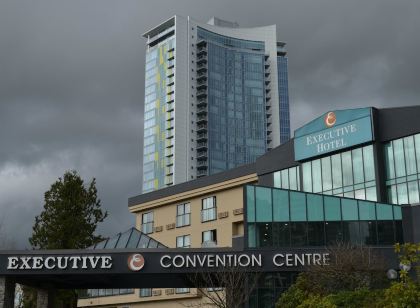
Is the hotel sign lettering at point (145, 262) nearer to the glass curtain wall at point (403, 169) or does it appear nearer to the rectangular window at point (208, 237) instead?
the glass curtain wall at point (403, 169)

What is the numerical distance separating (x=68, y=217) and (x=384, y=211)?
29.8 meters

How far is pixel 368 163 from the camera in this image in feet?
155

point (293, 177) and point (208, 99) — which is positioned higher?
point (208, 99)

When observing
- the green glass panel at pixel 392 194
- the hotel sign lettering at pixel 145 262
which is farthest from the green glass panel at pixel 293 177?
the hotel sign lettering at pixel 145 262

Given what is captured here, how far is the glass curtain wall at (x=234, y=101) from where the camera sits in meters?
164

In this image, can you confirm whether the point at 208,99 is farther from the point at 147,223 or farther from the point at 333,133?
the point at 333,133

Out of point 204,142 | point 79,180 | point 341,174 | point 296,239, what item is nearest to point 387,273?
point 296,239

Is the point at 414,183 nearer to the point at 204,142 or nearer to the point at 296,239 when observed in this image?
the point at 296,239

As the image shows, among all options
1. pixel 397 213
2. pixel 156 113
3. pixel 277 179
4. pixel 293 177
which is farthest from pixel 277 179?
pixel 156 113

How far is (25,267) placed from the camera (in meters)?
38.4

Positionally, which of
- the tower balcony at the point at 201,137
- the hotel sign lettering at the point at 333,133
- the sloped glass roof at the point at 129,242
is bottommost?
the sloped glass roof at the point at 129,242

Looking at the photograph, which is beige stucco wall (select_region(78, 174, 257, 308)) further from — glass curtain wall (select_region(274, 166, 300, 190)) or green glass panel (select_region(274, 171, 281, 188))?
glass curtain wall (select_region(274, 166, 300, 190))

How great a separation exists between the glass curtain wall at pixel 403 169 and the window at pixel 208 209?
17.2 metres

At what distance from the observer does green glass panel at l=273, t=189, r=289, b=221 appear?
4162cm
